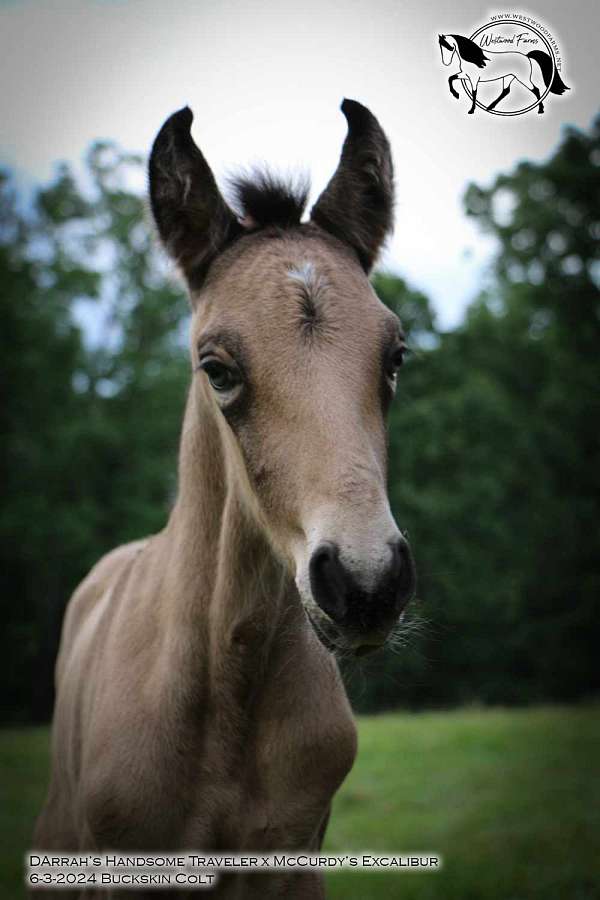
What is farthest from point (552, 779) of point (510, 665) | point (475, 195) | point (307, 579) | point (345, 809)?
point (510, 665)

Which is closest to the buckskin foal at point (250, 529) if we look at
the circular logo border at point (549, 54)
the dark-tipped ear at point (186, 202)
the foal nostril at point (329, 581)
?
the dark-tipped ear at point (186, 202)

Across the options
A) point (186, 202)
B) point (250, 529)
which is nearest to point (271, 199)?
point (186, 202)

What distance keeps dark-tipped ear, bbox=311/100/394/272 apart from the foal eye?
0.89m

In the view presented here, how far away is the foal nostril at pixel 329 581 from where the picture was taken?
2.07 metres

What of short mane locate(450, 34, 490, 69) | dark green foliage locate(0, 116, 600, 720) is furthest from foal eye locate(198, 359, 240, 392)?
dark green foliage locate(0, 116, 600, 720)

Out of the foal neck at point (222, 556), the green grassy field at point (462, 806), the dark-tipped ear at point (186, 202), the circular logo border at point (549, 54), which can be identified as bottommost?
the green grassy field at point (462, 806)

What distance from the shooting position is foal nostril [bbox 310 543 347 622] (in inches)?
81.7

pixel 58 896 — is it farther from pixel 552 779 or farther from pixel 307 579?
pixel 552 779

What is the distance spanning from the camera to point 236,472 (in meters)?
2.89

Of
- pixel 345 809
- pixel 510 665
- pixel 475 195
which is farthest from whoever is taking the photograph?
pixel 510 665

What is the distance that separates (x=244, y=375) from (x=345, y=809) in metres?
7.50

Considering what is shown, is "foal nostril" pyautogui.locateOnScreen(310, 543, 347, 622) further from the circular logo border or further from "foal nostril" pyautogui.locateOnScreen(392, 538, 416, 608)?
the circular logo border

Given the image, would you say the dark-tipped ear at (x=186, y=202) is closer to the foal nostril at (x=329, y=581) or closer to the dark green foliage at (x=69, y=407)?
the foal nostril at (x=329, y=581)

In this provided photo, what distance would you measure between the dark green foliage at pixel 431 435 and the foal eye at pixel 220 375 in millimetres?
16089
